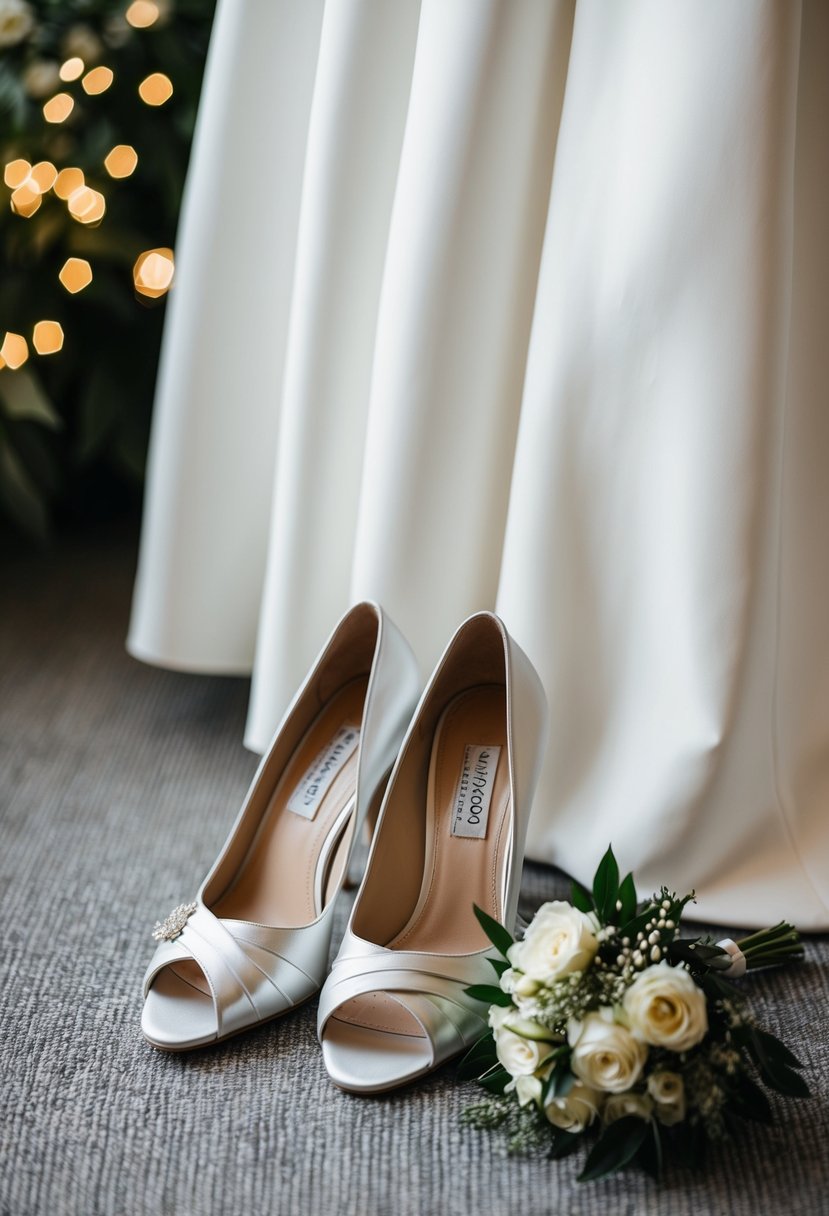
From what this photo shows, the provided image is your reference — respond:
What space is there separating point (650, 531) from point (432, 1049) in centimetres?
43

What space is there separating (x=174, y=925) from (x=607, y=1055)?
0.32m

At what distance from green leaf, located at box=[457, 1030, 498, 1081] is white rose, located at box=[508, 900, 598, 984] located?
7 centimetres

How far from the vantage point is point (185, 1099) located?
26.2 inches

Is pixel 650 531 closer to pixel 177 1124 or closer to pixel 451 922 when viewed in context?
pixel 451 922

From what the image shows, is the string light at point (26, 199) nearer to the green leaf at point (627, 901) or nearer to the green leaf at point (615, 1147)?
the green leaf at point (627, 901)

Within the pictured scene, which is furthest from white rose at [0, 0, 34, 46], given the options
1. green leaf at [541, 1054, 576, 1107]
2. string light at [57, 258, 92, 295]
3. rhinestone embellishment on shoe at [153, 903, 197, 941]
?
→ green leaf at [541, 1054, 576, 1107]

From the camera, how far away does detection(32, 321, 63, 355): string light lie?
1.41m

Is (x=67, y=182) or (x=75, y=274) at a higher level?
(x=67, y=182)

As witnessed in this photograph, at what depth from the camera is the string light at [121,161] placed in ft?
4.65

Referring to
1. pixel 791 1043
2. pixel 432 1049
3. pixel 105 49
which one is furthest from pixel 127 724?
pixel 105 49

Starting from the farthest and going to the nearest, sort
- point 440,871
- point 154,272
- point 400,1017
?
point 154,272, point 440,871, point 400,1017

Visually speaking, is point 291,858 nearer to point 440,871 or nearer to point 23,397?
point 440,871

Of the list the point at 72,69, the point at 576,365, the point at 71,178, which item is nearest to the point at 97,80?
the point at 72,69

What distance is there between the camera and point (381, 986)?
662 mm
